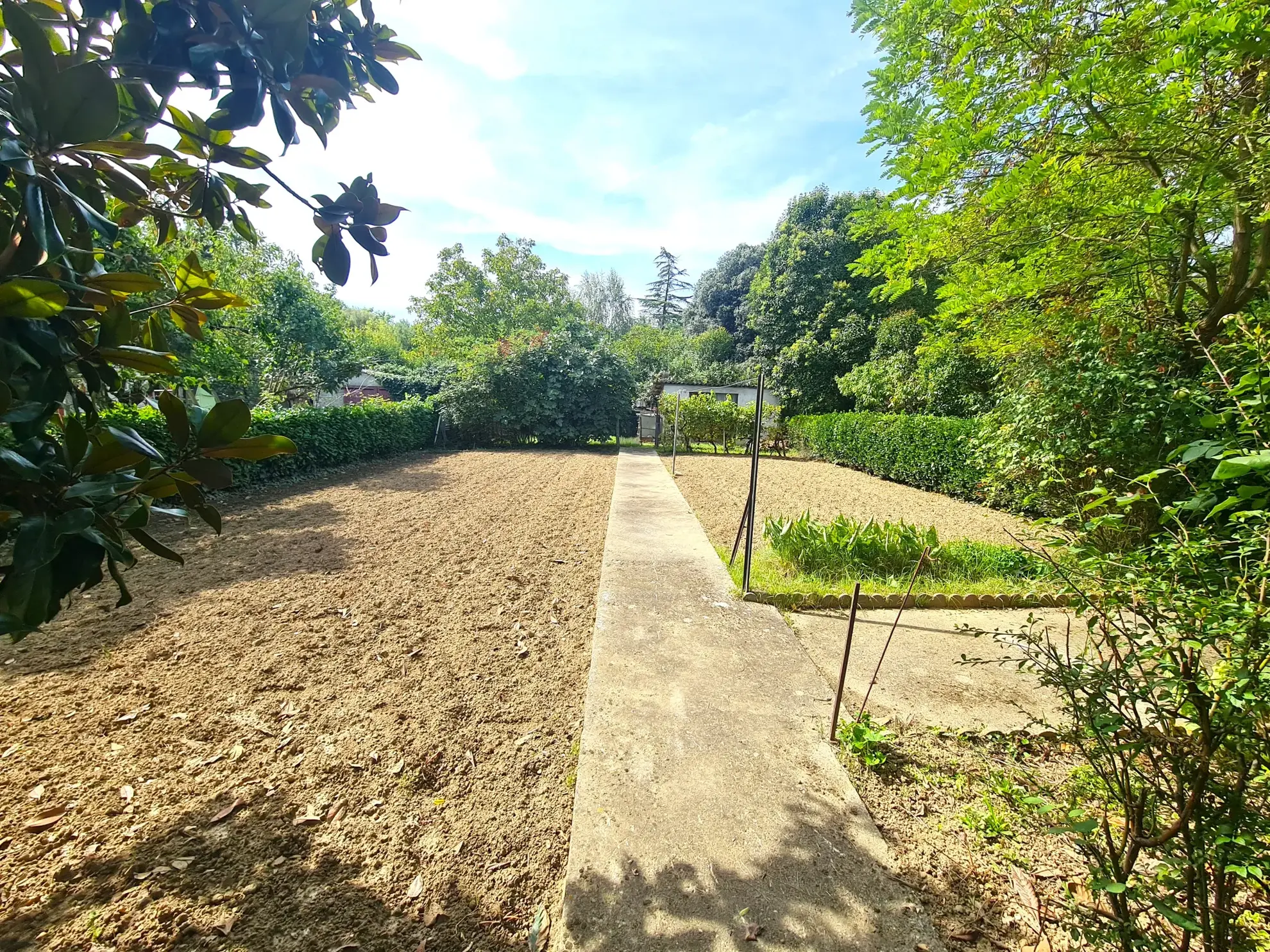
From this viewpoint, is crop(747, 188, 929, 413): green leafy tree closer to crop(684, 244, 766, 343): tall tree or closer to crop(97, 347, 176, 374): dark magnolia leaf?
crop(684, 244, 766, 343): tall tree

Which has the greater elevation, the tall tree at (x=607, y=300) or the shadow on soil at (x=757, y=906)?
the tall tree at (x=607, y=300)

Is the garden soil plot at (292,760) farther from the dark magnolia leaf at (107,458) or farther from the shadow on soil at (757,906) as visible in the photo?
the dark magnolia leaf at (107,458)

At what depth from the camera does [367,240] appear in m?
1.43

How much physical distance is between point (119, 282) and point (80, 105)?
345 millimetres

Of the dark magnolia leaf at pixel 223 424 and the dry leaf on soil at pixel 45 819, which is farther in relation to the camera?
the dry leaf on soil at pixel 45 819

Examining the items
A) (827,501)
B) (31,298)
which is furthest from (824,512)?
(31,298)

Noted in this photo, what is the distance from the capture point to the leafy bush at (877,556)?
5000 mm

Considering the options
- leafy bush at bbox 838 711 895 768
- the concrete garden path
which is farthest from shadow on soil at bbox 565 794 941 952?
leafy bush at bbox 838 711 895 768

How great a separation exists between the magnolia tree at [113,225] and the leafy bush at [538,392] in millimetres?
16234

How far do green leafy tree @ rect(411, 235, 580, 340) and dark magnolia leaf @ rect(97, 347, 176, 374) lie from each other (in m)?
29.6

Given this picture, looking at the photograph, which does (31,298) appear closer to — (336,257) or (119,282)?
(119,282)

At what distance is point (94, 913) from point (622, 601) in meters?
3.10

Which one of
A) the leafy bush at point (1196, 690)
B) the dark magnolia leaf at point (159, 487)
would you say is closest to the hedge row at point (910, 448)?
the leafy bush at point (1196, 690)

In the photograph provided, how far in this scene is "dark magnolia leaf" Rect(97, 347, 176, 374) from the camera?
1067 millimetres
